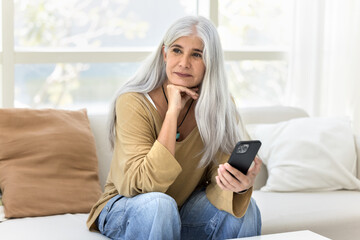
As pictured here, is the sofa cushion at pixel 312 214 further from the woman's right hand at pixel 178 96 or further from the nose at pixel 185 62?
the nose at pixel 185 62

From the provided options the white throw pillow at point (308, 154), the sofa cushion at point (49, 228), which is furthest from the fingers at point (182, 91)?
the white throw pillow at point (308, 154)

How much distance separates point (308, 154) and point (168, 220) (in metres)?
1.18

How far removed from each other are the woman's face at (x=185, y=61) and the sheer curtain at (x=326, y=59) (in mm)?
1736

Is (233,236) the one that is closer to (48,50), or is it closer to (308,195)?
(308,195)

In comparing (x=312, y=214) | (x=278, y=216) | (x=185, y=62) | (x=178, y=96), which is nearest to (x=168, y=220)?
(x=178, y=96)

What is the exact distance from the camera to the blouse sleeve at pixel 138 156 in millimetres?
1913

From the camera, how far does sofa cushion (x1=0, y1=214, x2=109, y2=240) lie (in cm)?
206

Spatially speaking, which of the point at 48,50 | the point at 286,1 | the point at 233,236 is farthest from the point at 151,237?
the point at 286,1

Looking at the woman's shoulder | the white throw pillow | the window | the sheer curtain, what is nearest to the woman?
the woman's shoulder

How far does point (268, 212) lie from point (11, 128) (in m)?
1.10

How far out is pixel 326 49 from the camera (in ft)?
12.3

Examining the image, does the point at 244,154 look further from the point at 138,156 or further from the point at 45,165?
the point at 45,165

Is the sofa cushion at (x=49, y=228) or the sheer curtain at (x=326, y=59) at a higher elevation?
the sheer curtain at (x=326, y=59)

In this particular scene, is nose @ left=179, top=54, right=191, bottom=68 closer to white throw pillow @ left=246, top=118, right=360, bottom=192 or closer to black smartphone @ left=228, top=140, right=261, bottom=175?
black smartphone @ left=228, top=140, right=261, bottom=175
